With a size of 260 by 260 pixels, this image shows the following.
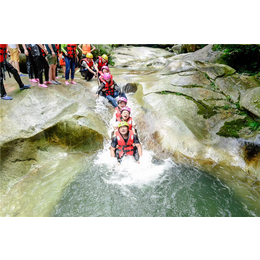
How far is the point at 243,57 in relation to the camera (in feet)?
27.0

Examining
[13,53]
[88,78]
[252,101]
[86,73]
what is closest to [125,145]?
[252,101]

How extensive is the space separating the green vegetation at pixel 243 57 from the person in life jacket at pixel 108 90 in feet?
18.6

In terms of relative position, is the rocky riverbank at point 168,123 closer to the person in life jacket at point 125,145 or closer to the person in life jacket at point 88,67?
the person in life jacket at point 125,145

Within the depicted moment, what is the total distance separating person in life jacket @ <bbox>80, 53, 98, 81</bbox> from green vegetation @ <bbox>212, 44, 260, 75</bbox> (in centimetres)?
630

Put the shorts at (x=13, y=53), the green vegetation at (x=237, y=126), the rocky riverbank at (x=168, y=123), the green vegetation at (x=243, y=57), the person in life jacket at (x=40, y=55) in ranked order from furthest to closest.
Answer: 1. the green vegetation at (x=243, y=57)
2. the shorts at (x=13, y=53)
3. the person in life jacket at (x=40, y=55)
4. the green vegetation at (x=237, y=126)
5. the rocky riverbank at (x=168, y=123)

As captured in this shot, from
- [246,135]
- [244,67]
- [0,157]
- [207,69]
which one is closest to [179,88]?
[207,69]

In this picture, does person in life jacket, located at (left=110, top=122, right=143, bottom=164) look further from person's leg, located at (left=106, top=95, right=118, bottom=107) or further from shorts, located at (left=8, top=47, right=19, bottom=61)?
shorts, located at (left=8, top=47, right=19, bottom=61)

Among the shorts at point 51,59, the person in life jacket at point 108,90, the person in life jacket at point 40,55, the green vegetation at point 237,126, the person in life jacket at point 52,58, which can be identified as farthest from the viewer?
A: the person in life jacket at point 108,90

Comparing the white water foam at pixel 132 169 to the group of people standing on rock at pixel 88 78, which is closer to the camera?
the white water foam at pixel 132 169

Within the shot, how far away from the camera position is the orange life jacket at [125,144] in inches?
177

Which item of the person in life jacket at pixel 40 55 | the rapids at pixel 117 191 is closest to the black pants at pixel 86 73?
the person in life jacket at pixel 40 55

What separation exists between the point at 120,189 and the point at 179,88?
439 centimetres

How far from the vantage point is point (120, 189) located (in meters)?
3.81

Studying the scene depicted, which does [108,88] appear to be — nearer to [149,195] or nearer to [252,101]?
[149,195]
